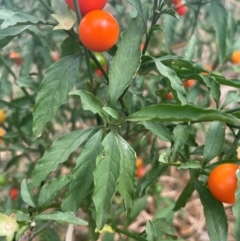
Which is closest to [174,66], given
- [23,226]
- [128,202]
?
[128,202]

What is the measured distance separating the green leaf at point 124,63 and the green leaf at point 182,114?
0.11 m

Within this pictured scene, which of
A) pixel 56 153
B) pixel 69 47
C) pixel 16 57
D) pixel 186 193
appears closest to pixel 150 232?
pixel 186 193

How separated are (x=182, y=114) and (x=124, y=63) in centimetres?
19

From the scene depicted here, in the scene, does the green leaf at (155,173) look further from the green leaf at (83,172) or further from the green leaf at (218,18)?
the green leaf at (218,18)

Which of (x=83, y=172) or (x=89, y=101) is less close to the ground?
(x=89, y=101)

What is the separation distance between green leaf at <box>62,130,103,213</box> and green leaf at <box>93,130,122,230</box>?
52 millimetres

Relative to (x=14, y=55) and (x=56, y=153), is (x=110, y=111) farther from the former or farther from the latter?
(x=14, y=55)

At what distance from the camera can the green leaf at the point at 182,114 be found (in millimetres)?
620

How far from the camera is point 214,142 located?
85cm

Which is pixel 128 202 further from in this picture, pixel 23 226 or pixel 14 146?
pixel 14 146

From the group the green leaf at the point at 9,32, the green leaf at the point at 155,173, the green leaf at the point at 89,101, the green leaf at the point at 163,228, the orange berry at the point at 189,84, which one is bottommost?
the green leaf at the point at 163,228

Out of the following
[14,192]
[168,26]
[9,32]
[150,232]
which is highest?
Answer: [9,32]

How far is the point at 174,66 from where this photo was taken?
0.92 metres

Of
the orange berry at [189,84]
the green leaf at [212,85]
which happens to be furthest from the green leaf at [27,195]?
the orange berry at [189,84]
